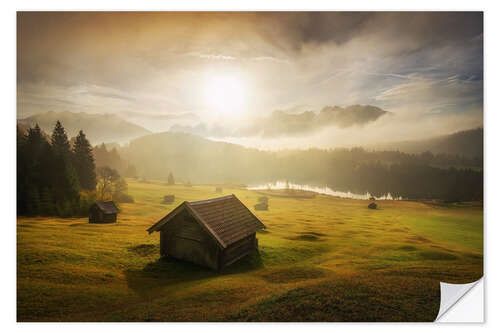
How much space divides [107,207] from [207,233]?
5743 millimetres

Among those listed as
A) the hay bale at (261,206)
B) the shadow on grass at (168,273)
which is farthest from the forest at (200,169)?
the shadow on grass at (168,273)

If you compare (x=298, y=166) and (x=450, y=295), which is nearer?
(x=450, y=295)

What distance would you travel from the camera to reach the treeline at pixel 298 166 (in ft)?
29.2

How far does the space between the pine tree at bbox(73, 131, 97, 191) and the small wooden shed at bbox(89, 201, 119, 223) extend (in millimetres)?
892

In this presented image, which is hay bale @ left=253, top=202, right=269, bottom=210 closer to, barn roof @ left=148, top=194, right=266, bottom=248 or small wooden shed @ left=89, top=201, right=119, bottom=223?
barn roof @ left=148, top=194, right=266, bottom=248

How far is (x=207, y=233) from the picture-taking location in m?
6.57

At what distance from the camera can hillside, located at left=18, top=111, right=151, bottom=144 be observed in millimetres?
7610

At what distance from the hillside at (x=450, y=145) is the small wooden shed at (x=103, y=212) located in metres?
12.7

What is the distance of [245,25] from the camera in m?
7.62

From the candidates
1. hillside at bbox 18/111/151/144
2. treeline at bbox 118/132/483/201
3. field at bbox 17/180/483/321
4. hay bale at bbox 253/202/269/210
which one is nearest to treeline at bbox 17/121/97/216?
hillside at bbox 18/111/151/144

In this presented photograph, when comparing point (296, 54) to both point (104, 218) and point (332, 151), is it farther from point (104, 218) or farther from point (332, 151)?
point (104, 218)

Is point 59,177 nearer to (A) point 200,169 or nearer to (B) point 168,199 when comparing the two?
(B) point 168,199

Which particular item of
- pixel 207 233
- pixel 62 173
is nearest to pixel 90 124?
pixel 62 173
